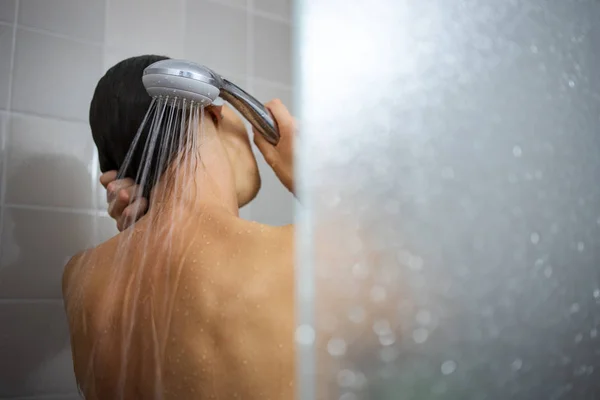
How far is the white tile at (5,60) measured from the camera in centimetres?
97

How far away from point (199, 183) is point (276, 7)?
79cm

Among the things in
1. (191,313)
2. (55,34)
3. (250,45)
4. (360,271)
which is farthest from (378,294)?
(250,45)

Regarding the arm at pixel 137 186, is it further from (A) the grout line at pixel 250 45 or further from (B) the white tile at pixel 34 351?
(A) the grout line at pixel 250 45

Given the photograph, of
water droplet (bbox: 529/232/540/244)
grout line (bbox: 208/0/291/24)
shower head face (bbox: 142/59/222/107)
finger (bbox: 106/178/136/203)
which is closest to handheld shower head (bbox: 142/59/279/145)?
shower head face (bbox: 142/59/222/107)

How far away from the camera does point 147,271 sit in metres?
0.62

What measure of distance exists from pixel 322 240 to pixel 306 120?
8 cm

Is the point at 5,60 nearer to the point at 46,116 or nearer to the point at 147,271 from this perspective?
the point at 46,116

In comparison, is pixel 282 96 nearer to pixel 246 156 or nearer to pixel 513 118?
pixel 246 156

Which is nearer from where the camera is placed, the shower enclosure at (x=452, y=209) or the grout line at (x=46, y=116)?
the shower enclosure at (x=452, y=209)

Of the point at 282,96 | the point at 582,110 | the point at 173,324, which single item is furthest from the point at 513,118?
the point at 282,96

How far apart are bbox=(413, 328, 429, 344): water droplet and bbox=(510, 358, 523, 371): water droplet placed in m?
0.05

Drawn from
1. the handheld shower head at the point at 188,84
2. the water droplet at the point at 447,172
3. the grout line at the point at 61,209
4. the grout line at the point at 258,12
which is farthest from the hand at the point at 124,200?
the grout line at the point at 258,12

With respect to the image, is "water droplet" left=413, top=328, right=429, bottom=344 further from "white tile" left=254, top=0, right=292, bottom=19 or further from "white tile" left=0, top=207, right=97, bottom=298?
"white tile" left=254, top=0, right=292, bottom=19

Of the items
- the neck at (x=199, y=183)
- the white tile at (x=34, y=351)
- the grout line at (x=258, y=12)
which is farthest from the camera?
the grout line at (x=258, y=12)
